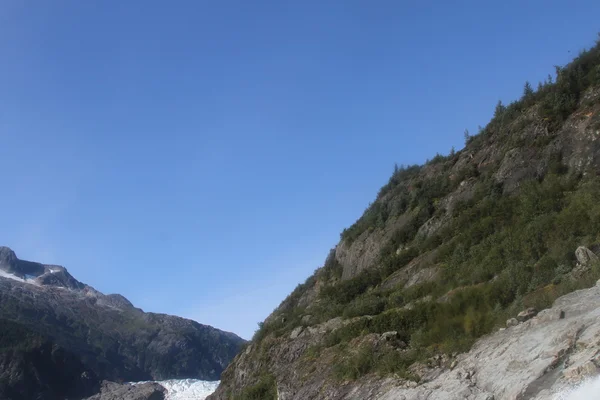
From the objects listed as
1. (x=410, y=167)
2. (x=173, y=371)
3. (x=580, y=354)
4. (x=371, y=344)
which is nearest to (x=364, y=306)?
(x=371, y=344)

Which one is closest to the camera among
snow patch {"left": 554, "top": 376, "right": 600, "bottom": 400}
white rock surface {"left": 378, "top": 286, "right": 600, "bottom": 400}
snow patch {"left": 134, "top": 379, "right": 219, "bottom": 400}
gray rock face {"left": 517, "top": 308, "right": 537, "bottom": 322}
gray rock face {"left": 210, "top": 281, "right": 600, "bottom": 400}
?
snow patch {"left": 554, "top": 376, "right": 600, "bottom": 400}

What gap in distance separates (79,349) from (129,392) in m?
34.9

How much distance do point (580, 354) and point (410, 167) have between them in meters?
30.9

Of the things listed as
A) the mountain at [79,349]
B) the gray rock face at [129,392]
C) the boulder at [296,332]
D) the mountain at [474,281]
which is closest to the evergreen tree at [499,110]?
the mountain at [474,281]

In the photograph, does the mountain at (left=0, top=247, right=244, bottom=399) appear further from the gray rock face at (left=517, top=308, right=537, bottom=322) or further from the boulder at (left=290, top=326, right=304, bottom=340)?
the gray rock face at (left=517, top=308, right=537, bottom=322)

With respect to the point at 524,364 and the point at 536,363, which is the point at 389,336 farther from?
the point at 536,363

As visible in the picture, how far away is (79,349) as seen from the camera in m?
152

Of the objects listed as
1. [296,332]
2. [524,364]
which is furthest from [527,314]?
Result: [296,332]

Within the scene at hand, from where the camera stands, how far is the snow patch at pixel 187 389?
13350 centimetres

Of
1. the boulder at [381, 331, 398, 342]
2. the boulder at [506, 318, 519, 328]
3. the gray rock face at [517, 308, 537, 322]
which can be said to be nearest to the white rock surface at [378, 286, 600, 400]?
the boulder at [506, 318, 519, 328]

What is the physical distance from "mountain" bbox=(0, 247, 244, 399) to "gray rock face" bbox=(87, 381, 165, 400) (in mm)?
3696

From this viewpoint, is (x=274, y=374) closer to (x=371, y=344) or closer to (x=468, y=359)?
(x=371, y=344)

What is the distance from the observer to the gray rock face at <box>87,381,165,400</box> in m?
123

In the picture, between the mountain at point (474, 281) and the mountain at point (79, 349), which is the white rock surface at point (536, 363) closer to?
the mountain at point (474, 281)
